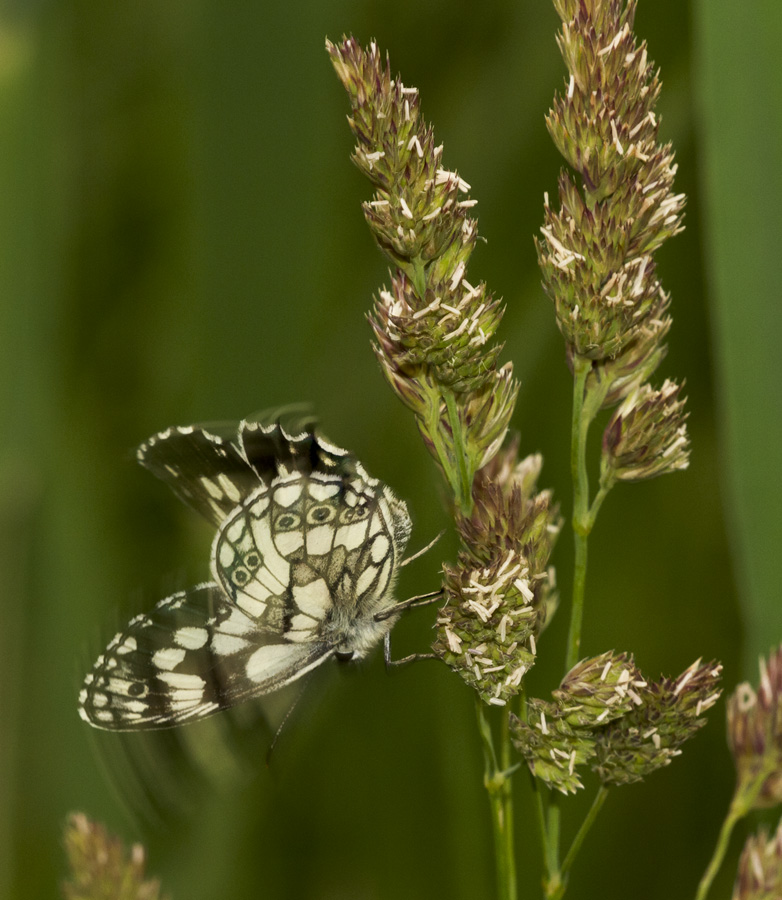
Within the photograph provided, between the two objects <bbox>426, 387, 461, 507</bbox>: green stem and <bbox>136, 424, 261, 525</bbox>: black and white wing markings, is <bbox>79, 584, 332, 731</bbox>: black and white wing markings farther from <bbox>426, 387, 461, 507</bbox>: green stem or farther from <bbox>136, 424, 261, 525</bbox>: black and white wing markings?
<bbox>426, 387, 461, 507</bbox>: green stem

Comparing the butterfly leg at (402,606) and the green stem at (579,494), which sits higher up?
the green stem at (579,494)

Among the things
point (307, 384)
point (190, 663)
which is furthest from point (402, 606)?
point (307, 384)

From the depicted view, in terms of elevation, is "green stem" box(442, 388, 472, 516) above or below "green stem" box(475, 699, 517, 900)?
above

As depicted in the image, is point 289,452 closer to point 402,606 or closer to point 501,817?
point 402,606

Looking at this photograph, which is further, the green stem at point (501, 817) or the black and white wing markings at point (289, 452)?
the black and white wing markings at point (289, 452)

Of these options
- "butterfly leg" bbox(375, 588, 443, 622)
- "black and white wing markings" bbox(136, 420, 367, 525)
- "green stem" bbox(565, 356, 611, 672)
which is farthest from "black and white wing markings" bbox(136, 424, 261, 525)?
"green stem" bbox(565, 356, 611, 672)

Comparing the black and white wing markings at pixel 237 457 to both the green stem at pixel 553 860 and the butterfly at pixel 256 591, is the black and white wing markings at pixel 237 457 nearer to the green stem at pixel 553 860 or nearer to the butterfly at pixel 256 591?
the butterfly at pixel 256 591

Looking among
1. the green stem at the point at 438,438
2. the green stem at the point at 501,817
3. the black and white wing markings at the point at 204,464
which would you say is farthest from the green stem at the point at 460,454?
the black and white wing markings at the point at 204,464

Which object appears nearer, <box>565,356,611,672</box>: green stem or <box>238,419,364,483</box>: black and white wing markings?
<box>565,356,611,672</box>: green stem
